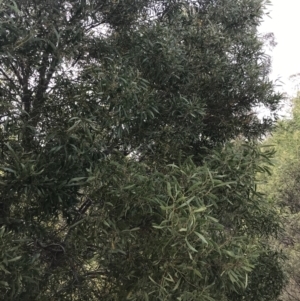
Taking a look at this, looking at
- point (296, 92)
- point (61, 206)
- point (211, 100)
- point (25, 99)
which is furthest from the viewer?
point (296, 92)

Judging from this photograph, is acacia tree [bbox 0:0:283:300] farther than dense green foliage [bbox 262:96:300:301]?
No

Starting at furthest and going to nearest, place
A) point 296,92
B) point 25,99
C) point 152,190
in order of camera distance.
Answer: point 296,92 → point 25,99 → point 152,190

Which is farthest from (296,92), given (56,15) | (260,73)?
(56,15)

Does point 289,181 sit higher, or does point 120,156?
point 289,181

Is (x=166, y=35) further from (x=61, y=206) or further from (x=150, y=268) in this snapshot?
(x=150, y=268)

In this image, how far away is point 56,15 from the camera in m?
1.90

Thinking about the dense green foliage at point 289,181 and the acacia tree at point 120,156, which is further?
the dense green foliage at point 289,181

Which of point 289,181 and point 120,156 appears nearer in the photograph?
point 120,156

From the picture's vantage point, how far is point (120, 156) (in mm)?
2000

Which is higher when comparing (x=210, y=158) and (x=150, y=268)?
(x=210, y=158)

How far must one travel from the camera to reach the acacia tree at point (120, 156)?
171cm

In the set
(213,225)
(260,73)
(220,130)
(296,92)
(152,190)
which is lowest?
(213,225)

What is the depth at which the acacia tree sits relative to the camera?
1.71 m

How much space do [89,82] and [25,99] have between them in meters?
0.37
